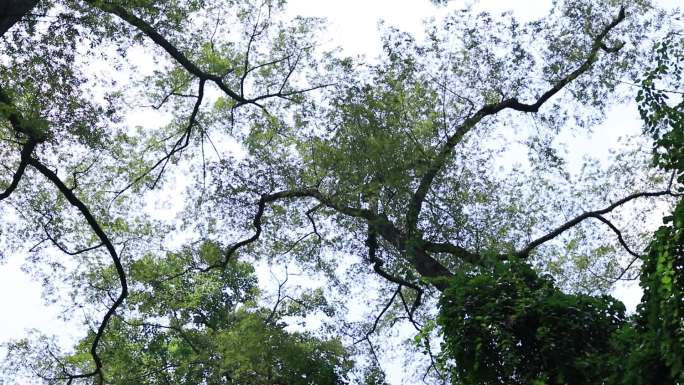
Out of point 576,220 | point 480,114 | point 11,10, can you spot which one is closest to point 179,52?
point 11,10

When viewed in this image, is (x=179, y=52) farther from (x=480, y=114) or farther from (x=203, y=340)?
(x=203, y=340)

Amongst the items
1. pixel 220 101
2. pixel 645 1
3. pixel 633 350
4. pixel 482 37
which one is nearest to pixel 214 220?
pixel 220 101

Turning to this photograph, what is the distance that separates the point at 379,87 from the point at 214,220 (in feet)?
14.5

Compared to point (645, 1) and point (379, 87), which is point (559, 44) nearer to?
point (645, 1)

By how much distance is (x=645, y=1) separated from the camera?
44.5ft

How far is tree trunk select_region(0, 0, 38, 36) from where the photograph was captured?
8305 millimetres

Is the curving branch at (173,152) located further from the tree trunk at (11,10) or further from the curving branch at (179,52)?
the tree trunk at (11,10)

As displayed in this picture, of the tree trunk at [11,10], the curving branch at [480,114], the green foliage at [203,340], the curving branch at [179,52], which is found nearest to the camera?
the tree trunk at [11,10]

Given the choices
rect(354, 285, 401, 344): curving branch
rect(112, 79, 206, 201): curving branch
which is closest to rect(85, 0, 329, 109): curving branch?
rect(112, 79, 206, 201): curving branch

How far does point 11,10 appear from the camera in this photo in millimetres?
8391

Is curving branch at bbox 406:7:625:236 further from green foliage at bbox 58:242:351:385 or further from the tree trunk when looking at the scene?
the tree trunk

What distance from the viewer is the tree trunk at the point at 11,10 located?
8.30m

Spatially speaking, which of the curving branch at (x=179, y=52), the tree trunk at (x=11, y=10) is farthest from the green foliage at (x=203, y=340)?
the tree trunk at (x=11, y=10)

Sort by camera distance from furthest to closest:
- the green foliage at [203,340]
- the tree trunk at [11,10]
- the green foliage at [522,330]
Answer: the green foliage at [203,340] < the tree trunk at [11,10] < the green foliage at [522,330]
